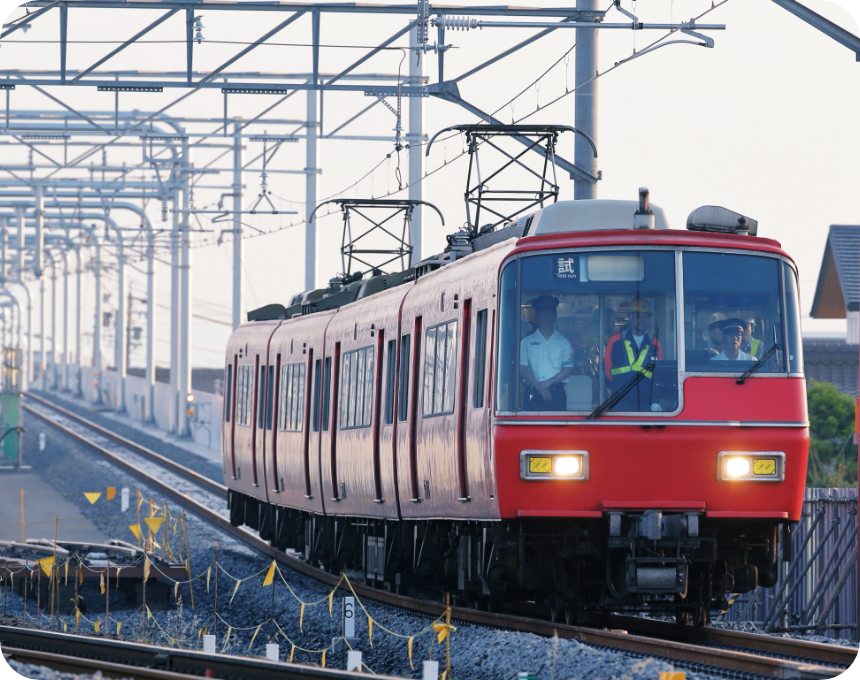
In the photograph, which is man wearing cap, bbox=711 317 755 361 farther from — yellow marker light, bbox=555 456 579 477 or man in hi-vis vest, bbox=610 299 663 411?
yellow marker light, bbox=555 456 579 477

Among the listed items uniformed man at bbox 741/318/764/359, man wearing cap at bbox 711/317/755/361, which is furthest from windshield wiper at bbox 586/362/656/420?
uniformed man at bbox 741/318/764/359

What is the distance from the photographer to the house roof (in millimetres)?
Answer: 34531

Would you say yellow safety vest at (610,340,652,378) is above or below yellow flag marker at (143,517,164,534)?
above

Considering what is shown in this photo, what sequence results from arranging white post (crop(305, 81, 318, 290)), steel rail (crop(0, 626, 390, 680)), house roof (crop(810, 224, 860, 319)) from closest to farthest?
steel rail (crop(0, 626, 390, 680)), house roof (crop(810, 224, 860, 319)), white post (crop(305, 81, 318, 290))

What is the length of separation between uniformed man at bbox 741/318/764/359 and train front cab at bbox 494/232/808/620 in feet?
0.05

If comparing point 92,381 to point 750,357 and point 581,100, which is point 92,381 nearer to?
point 581,100

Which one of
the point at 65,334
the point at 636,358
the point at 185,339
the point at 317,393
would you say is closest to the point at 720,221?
the point at 636,358

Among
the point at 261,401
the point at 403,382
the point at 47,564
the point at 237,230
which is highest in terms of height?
the point at 237,230

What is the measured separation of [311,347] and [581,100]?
192 inches

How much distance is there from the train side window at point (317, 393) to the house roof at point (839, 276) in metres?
17.7

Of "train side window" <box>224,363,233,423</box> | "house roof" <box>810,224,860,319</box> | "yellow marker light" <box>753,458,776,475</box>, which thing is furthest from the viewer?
"house roof" <box>810,224,860,319</box>

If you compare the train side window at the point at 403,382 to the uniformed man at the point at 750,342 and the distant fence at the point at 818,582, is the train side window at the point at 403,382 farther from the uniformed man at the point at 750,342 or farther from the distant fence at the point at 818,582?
the uniformed man at the point at 750,342

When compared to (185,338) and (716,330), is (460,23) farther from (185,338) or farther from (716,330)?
(185,338)

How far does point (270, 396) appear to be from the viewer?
21625 millimetres
